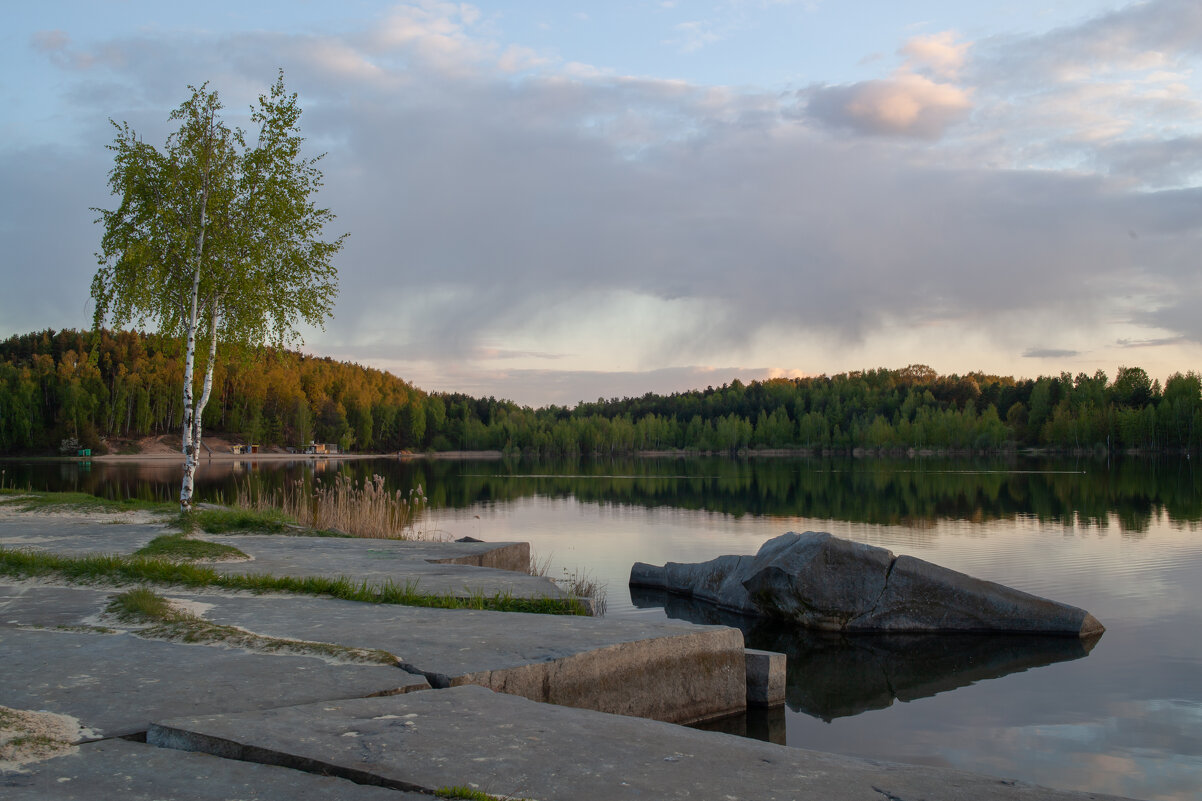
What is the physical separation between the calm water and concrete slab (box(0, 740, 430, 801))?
523cm

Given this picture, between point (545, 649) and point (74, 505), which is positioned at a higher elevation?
point (74, 505)

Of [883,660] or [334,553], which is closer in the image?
[883,660]

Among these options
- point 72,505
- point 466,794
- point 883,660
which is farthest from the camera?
point 72,505

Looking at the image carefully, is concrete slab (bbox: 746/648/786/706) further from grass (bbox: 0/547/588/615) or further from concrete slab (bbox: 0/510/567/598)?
concrete slab (bbox: 0/510/567/598)

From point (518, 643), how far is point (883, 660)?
6.87 meters

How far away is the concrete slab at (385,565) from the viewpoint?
1001 cm

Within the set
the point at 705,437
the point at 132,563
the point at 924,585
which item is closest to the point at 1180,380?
the point at 705,437

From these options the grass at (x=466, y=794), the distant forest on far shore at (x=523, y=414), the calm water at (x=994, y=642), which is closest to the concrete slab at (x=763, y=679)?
the calm water at (x=994, y=642)

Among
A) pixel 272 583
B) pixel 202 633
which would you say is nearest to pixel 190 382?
pixel 272 583

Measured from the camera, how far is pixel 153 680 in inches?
202

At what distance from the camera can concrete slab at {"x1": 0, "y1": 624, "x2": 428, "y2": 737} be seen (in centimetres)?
456

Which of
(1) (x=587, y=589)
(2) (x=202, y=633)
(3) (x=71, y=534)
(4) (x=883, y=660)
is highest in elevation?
(2) (x=202, y=633)

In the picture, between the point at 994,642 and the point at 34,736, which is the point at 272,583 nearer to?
the point at 34,736

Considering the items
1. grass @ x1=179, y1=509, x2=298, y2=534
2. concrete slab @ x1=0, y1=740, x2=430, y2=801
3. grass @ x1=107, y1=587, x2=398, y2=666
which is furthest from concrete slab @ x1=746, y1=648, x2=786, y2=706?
grass @ x1=179, y1=509, x2=298, y2=534
